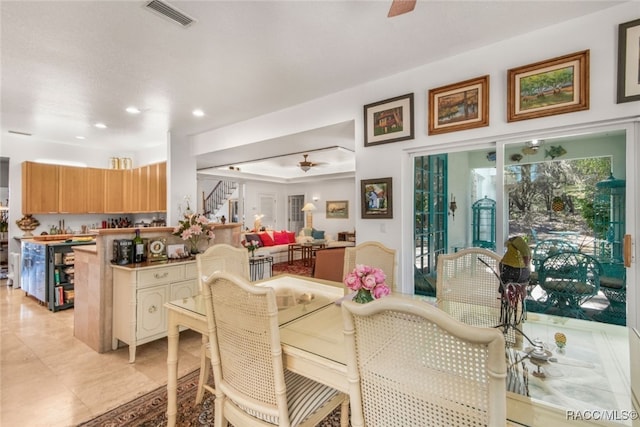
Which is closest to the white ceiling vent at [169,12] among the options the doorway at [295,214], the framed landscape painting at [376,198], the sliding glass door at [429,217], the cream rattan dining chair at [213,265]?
the cream rattan dining chair at [213,265]

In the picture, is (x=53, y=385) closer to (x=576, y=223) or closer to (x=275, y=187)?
(x=576, y=223)

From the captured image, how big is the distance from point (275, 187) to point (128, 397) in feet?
29.6

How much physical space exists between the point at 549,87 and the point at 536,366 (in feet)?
6.73

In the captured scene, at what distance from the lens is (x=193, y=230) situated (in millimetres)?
3516

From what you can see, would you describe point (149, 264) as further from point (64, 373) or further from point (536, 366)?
point (536, 366)

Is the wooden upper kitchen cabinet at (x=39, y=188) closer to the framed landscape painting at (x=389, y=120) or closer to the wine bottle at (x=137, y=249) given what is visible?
the wine bottle at (x=137, y=249)

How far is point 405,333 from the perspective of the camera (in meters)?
0.92

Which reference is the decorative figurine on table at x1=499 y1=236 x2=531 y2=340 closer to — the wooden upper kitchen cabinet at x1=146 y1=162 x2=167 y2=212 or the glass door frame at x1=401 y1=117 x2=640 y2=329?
the glass door frame at x1=401 y1=117 x2=640 y2=329

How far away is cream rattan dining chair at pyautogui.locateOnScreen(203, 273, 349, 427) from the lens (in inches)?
50.2

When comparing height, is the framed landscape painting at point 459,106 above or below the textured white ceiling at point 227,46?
below

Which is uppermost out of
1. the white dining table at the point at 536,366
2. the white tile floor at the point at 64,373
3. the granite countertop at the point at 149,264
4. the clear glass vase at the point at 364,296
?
the clear glass vase at the point at 364,296

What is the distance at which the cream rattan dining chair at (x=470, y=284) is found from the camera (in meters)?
1.91

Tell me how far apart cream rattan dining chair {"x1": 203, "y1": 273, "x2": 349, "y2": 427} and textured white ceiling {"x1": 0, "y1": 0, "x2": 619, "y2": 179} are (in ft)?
5.93

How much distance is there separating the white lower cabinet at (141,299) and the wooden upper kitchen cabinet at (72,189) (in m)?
3.38
